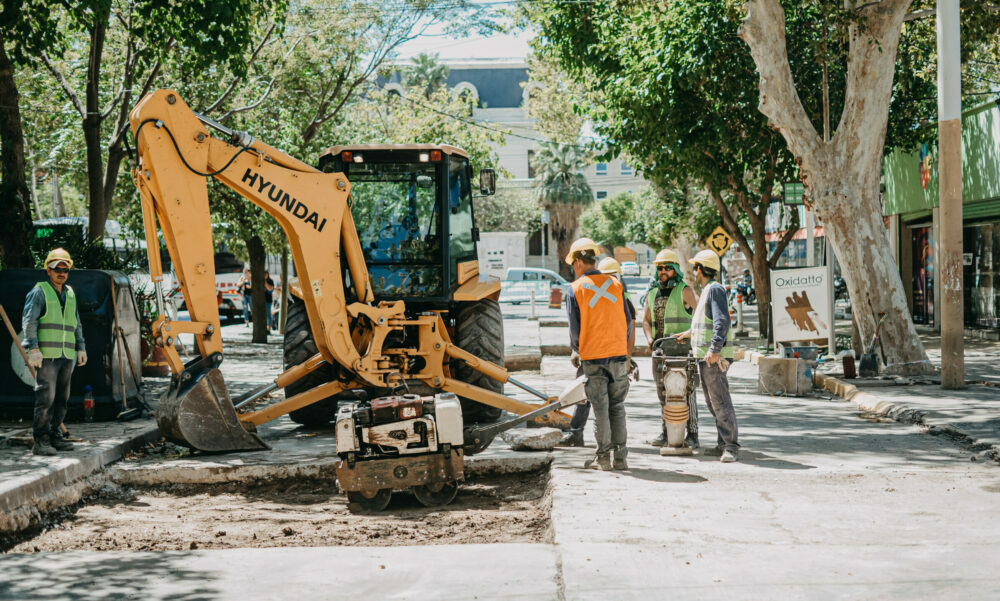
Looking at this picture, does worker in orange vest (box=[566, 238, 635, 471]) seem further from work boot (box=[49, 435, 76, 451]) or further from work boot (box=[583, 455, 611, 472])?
work boot (box=[49, 435, 76, 451])

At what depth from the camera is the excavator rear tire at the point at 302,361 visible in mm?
10672

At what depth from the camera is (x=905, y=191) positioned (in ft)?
82.7

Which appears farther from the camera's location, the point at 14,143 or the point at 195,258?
the point at 14,143

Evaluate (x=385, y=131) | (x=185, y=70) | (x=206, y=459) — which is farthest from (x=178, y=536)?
(x=385, y=131)

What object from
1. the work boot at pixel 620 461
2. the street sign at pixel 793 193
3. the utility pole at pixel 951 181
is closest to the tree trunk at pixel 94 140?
the work boot at pixel 620 461

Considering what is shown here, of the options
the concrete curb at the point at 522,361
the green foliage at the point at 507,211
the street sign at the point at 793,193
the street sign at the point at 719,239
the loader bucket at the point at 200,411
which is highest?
the green foliage at the point at 507,211

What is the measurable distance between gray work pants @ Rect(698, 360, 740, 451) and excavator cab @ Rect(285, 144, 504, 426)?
2.59 meters

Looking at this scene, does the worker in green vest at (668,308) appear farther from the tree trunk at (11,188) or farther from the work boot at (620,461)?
the tree trunk at (11,188)

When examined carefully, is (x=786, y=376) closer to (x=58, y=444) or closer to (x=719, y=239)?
(x=58, y=444)

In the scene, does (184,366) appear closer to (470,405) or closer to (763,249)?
(470,405)

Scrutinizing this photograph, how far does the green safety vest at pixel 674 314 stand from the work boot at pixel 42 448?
555 centimetres

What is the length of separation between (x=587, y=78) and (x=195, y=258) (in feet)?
65.3

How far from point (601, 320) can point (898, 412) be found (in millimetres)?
5137

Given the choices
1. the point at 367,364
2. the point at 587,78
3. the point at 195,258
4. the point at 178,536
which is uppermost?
the point at 587,78
